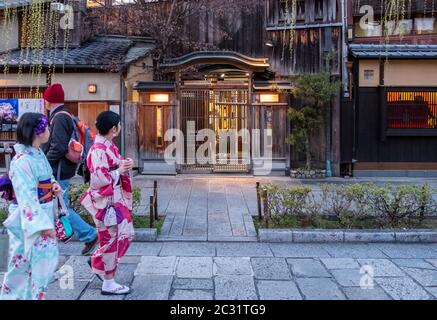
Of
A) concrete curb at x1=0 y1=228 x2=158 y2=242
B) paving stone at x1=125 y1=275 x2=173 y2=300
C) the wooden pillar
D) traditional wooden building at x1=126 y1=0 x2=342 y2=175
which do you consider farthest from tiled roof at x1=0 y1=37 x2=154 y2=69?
paving stone at x1=125 y1=275 x2=173 y2=300

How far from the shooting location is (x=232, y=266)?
238 inches

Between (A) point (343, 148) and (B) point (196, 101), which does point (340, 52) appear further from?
(B) point (196, 101)

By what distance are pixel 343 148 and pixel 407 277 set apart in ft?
31.2

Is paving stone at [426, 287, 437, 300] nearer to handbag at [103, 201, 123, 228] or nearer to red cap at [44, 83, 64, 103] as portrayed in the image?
handbag at [103, 201, 123, 228]

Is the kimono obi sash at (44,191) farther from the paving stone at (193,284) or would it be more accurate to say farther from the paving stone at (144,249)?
the paving stone at (144,249)

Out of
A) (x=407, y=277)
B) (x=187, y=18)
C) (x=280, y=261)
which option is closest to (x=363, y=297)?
(x=407, y=277)

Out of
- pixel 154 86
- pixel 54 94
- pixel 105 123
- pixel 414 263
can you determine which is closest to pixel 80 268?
pixel 105 123

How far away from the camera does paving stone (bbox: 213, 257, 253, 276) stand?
5.78 metres

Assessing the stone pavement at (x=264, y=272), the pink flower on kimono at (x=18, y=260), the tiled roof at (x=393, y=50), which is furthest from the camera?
the tiled roof at (x=393, y=50)

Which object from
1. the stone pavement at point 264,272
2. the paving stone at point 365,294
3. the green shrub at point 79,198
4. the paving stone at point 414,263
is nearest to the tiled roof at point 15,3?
the green shrub at point 79,198

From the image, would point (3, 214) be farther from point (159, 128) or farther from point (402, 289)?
point (159, 128)

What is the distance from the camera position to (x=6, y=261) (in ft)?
15.0

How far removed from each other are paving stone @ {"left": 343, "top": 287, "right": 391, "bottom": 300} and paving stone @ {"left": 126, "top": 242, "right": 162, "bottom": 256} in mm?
2867

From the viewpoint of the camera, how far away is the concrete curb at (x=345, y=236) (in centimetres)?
725
